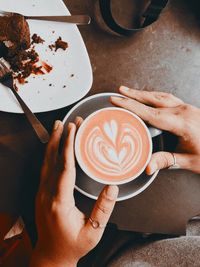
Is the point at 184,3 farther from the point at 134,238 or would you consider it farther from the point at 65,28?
the point at 134,238

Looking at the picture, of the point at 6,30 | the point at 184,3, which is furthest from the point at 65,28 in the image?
the point at 184,3

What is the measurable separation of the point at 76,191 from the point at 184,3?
2.06ft

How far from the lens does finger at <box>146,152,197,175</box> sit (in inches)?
37.0

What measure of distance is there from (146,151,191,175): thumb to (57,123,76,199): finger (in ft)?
0.65

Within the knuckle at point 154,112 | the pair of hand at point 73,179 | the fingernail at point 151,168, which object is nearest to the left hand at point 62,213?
the pair of hand at point 73,179

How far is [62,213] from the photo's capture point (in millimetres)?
884

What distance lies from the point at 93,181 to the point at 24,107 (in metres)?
0.26

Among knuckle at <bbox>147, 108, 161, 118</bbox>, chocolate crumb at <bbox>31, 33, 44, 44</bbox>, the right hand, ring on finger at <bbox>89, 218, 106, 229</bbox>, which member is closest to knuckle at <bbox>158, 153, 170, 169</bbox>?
the right hand

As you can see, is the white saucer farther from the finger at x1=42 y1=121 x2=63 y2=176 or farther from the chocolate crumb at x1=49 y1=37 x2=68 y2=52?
the chocolate crumb at x1=49 y1=37 x2=68 y2=52

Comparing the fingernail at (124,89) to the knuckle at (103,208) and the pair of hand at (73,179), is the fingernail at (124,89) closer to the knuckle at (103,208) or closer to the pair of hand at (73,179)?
the pair of hand at (73,179)

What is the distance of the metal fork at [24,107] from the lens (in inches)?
37.3

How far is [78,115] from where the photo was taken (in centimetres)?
97

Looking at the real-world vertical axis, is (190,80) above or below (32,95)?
below

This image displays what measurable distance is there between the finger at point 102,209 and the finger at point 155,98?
27 cm
